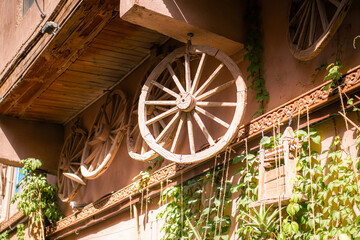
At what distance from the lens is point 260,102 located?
4.97 metres

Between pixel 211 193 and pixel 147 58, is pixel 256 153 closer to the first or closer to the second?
pixel 211 193

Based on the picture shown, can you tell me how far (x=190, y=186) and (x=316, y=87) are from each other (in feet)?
5.54

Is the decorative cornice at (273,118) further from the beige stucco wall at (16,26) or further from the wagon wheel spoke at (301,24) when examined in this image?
the beige stucco wall at (16,26)

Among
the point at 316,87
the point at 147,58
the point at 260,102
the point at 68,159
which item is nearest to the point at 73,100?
the point at 68,159

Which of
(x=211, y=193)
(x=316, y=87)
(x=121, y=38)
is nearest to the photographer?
(x=316, y=87)

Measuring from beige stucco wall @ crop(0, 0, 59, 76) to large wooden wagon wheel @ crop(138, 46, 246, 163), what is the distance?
163 centimetres

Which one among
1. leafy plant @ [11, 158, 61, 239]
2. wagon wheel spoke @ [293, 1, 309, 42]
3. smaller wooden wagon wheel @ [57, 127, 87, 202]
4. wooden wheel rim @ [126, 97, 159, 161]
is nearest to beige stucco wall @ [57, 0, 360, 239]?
wagon wheel spoke @ [293, 1, 309, 42]

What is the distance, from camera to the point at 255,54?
5.11 metres

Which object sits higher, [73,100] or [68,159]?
[73,100]

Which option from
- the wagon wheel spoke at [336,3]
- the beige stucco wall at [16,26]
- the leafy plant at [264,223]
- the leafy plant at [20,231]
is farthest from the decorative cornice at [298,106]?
the leafy plant at [20,231]

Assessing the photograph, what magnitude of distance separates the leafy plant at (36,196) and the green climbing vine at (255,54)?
3.94 metres

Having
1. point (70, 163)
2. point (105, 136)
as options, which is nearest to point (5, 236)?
point (70, 163)

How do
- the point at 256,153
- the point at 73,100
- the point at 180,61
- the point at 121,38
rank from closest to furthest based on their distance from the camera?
the point at 256,153 → the point at 180,61 → the point at 121,38 → the point at 73,100

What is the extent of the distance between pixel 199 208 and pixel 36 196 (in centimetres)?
354
